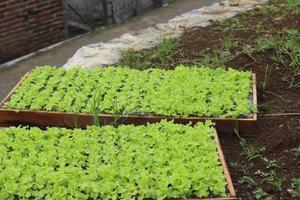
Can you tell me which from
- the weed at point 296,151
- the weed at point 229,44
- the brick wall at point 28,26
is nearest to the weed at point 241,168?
the weed at point 296,151

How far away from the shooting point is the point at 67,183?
391 cm

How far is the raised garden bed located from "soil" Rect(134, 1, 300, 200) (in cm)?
20

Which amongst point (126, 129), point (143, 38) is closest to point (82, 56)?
point (143, 38)

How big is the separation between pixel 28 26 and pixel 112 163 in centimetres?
686

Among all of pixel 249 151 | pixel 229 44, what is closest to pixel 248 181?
pixel 249 151

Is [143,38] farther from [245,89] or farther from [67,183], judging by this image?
[67,183]

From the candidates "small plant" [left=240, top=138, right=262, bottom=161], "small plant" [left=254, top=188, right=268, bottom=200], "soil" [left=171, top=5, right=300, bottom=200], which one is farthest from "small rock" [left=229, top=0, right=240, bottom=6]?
"small plant" [left=254, top=188, right=268, bottom=200]

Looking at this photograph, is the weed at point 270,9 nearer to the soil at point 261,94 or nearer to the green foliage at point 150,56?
the soil at point 261,94

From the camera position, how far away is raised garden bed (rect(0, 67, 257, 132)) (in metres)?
4.98

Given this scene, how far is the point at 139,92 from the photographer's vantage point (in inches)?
213

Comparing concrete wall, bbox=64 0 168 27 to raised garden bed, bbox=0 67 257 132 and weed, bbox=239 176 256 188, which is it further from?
weed, bbox=239 176 256 188

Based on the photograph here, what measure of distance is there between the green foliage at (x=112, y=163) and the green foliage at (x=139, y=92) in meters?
0.36

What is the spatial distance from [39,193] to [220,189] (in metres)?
1.16

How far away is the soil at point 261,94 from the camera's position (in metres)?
4.41
